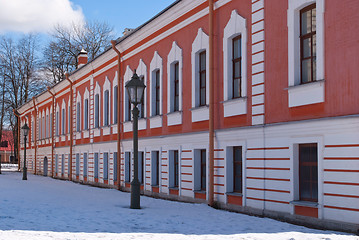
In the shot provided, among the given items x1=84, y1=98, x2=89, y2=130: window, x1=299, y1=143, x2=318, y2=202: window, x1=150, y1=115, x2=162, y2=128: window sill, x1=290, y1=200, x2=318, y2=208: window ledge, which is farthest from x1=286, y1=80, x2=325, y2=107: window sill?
x1=84, y1=98, x2=89, y2=130: window

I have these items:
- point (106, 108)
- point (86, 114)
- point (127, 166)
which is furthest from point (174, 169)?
point (86, 114)

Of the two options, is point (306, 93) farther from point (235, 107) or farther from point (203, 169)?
point (203, 169)

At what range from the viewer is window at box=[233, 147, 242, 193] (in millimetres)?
14055

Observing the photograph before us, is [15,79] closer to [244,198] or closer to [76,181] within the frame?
[76,181]

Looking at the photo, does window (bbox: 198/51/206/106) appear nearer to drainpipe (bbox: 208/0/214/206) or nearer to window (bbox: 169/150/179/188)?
drainpipe (bbox: 208/0/214/206)

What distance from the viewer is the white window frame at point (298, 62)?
10.8 metres

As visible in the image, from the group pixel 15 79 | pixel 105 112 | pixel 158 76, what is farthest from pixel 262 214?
pixel 15 79

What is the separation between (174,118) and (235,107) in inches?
163

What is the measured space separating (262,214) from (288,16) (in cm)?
485

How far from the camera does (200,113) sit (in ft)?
52.0

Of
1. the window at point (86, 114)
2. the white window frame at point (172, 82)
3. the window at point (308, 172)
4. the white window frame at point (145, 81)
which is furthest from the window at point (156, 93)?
the window at point (86, 114)

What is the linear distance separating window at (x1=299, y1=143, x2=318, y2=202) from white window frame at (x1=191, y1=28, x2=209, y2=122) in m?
4.44

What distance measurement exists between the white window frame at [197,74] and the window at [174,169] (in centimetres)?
219

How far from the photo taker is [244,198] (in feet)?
43.7
